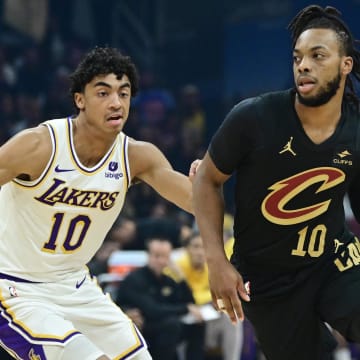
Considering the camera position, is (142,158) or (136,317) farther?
(136,317)

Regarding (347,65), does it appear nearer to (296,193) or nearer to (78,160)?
(296,193)

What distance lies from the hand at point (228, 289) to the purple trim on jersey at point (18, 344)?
1053 mm

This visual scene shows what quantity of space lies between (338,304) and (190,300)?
4.70 m

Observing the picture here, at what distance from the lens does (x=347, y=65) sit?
14.5 feet

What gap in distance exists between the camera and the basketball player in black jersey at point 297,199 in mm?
4359

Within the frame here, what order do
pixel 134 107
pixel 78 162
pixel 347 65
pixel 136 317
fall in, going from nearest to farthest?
1. pixel 347 65
2. pixel 78 162
3. pixel 136 317
4. pixel 134 107

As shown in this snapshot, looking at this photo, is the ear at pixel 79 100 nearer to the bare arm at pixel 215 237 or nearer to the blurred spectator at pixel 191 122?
the bare arm at pixel 215 237

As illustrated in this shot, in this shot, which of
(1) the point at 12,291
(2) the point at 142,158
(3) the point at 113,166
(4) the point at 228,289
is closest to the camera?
(4) the point at 228,289

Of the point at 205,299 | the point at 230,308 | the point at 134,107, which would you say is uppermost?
the point at 134,107

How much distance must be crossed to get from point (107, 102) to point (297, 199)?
4.21 ft

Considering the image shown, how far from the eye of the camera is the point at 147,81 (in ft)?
49.9

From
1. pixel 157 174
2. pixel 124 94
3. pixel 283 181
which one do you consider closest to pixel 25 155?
pixel 124 94

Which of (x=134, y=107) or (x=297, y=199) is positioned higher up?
Result: (x=297, y=199)

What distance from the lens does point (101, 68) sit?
17.4ft
